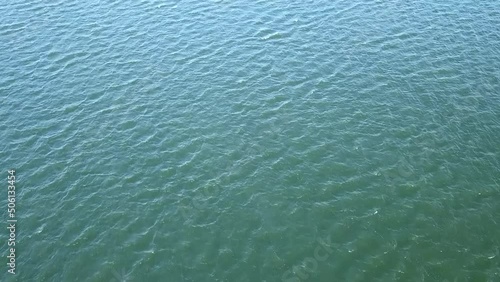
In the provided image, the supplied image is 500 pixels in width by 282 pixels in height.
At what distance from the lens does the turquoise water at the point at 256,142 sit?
4538cm

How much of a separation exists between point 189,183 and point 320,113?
21.0 metres

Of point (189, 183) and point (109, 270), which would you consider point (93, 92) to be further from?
point (109, 270)

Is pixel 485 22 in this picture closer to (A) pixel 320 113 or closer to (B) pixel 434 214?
(A) pixel 320 113

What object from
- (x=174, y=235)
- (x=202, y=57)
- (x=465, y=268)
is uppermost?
(x=202, y=57)

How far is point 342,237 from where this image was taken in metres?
46.5

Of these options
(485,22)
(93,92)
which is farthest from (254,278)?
(485,22)

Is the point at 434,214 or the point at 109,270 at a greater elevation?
the point at 109,270

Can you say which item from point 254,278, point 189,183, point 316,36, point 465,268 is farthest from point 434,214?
point 316,36

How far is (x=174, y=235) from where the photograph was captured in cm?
4769

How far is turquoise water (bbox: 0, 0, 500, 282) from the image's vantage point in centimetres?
4538

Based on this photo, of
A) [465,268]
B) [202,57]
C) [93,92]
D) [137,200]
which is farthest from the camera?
[202,57]

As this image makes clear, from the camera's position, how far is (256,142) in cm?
5872

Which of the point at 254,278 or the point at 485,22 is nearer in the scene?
the point at 254,278

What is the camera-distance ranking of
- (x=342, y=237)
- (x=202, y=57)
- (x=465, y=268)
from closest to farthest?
(x=465, y=268) < (x=342, y=237) < (x=202, y=57)
